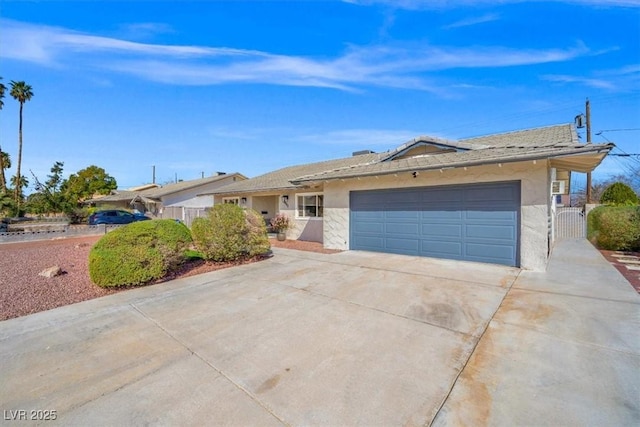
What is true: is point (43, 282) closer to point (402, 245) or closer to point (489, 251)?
point (402, 245)

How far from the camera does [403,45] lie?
10828 millimetres

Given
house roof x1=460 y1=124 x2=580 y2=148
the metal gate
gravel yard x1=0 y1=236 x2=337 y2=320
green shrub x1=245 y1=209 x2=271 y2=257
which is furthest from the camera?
the metal gate

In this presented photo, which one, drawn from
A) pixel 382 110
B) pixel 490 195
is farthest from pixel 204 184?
pixel 490 195

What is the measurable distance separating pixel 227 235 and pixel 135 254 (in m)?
2.67

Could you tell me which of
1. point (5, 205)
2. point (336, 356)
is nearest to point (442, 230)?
point (336, 356)

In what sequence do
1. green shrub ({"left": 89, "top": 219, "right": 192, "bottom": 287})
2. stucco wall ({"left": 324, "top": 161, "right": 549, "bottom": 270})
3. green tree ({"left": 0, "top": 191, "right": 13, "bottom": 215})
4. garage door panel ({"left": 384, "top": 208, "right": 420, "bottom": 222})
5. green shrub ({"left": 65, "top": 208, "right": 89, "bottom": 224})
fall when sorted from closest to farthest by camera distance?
green shrub ({"left": 89, "top": 219, "right": 192, "bottom": 287}), stucco wall ({"left": 324, "top": 161, "right": 549, "bottom": 270}), garage door panel ({"left": 384, "top": 208, "right": 420, "bottom": 222}), green tree ({"left": 0, "top": 191, "right": 13, "bottom": 215}), green shrub ({"left": 65, "top": 208, "right": 89, "bottom": 224})

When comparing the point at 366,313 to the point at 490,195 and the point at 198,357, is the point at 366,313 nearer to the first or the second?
the point at 198,357

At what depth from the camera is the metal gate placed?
47.2ft

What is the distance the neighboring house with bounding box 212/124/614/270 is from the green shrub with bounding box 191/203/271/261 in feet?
11.6

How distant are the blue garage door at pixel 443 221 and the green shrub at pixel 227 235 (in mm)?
3916

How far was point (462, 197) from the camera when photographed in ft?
28.2

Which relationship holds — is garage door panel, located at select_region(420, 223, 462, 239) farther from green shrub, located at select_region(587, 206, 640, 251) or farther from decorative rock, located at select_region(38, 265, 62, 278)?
decorative rock, located at select_region(38, 265, 62, 278)

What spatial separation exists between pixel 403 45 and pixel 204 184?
2328 centimetres

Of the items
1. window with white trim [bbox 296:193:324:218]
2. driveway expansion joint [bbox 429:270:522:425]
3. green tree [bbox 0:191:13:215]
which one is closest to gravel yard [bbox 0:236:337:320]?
window with white trim [bbox 296:193:324:218]
